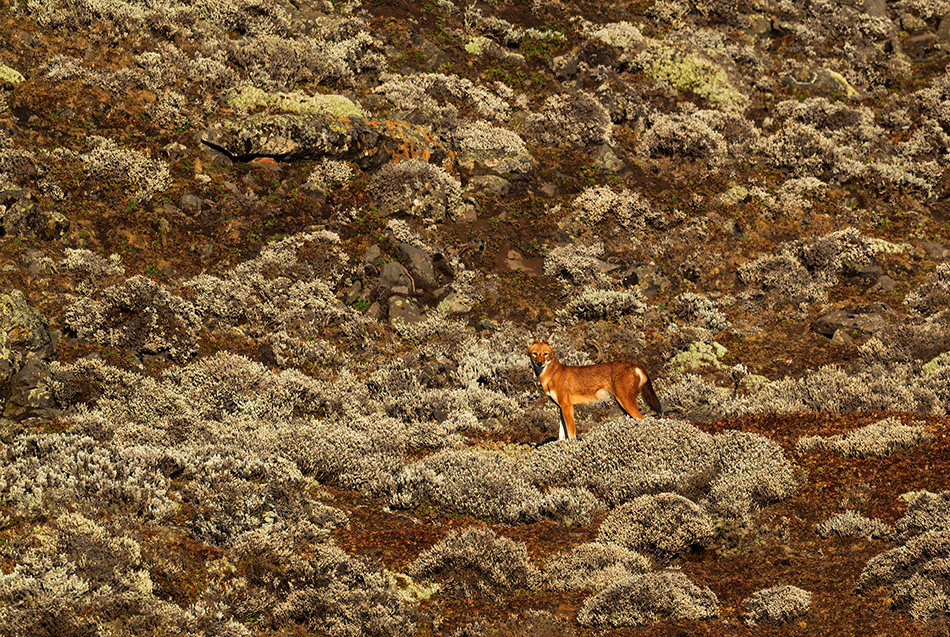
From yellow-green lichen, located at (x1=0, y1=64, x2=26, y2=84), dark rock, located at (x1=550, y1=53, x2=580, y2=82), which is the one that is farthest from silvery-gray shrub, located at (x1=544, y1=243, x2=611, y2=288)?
yellow-green lichen, located at (x1=0, y1=64, x2=26, y2=84)

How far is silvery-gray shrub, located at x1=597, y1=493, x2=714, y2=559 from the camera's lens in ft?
32.2

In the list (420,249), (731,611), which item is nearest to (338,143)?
(420,249)

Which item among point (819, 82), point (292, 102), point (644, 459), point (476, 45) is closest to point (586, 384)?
point (644, 459)

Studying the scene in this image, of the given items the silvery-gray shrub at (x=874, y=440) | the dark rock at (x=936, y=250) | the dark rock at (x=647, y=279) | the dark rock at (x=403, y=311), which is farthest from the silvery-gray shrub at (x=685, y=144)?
the silvery-gray shrub at (x=874, y=440)

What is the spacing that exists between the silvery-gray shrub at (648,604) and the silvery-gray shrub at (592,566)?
1.51ft

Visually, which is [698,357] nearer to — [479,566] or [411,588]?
[479,566]

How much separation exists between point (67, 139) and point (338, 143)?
22.9ft

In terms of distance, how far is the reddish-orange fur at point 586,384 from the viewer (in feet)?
45.4

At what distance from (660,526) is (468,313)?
10.7m

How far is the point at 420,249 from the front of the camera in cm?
2078

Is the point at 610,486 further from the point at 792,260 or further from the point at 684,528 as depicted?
the point at 792,260

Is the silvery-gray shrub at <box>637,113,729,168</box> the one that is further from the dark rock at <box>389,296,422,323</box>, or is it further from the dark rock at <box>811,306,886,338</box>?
the dark rock at <box>389,296,422,323</box>

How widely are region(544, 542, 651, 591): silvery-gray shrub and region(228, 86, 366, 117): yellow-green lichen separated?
16.9 meters

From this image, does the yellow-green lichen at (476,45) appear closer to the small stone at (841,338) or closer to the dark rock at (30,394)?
the small stone at (841,338)
